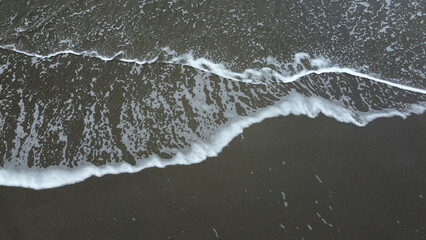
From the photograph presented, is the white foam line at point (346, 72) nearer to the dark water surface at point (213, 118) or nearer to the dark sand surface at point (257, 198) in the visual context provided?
the dark water surface at point (213, 118)

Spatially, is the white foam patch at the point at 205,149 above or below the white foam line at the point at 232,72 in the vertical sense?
below

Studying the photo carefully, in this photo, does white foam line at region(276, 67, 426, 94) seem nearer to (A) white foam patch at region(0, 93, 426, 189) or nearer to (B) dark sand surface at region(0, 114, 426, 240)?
(A) white foam patch at region(0, 93, 426, 189)

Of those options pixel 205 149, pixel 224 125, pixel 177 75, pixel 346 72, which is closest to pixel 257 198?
pixel 205 149

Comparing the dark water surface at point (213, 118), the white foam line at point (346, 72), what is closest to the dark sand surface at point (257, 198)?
the dark water surface at point (213, 118)

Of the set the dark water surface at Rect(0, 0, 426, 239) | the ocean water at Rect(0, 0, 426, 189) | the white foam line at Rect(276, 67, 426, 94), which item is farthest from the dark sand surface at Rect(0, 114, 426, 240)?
the white foam line at Rect(276, 67, 426, 94)

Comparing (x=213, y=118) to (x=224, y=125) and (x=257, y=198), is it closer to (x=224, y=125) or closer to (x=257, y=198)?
(x=224, y=125)

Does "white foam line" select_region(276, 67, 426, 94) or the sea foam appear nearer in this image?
the sea foam

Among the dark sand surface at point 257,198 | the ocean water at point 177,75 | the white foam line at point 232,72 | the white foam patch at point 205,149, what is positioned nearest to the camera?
the dark sand surface at point 257,198
